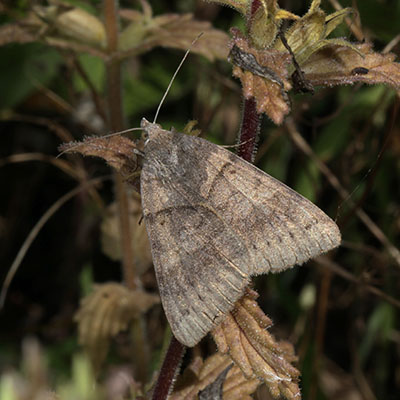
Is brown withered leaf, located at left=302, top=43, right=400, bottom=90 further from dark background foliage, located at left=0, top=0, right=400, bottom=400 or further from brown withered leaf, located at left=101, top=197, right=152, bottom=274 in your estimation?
brown withered leaf, located at left=101, top=197, right=152, bottom=274

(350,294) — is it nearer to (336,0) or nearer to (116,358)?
(116,358)

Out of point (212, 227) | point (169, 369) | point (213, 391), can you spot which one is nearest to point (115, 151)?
point (212, 227)

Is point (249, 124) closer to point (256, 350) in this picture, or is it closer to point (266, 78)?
point (266, 78)

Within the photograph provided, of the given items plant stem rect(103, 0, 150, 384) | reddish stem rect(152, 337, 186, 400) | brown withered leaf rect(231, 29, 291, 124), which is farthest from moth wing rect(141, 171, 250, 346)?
plant stem rect(103, 0, 150, 384)

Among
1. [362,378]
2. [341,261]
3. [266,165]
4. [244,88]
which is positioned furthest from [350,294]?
[244,88]

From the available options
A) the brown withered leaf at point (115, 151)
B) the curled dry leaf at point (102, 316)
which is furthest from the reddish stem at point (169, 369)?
the curled dry leaf at point (102, 316)

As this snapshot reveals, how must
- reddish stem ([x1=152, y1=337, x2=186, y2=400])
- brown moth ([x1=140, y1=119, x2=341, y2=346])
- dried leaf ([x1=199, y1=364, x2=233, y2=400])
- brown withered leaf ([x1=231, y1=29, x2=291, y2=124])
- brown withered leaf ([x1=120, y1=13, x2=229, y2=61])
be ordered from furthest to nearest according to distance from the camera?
brown withered leaf ([x1=120, y1=13, x2=229, y2=61]) → dried leaf ([x1=199, y1=364, x2=233, y2=400]) → reddish stem ([x1=152, y1=337, x2=186, y2=400]) → brown moth ([x1=140, y1=119, x2=341, y2=346]) → brown withered leaf ([x1=231, y1=29, x2=291, y2=124])

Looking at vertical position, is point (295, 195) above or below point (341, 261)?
above
